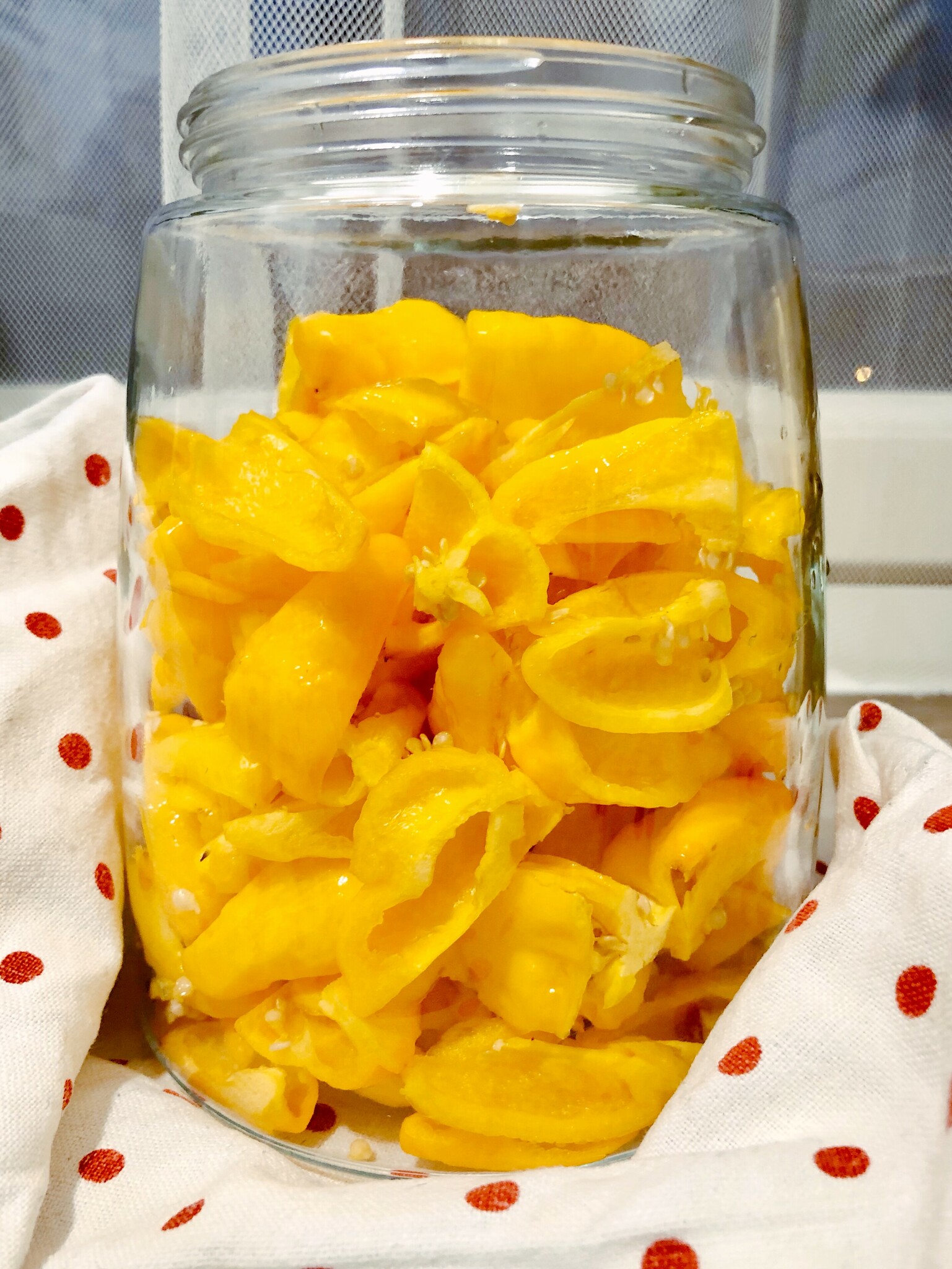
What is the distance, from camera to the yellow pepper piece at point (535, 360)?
1.07ft

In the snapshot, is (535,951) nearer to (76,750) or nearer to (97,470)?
(76,750)

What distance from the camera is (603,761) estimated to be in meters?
0.31

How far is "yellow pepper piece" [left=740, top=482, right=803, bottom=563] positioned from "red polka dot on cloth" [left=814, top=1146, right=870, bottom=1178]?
0.17 metres

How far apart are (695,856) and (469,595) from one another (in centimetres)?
11

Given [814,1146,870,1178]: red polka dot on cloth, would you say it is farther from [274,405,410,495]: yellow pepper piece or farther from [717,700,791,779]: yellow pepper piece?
[274,405,410,495]: yellow pepper piece

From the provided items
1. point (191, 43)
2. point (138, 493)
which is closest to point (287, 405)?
point (138, 493)

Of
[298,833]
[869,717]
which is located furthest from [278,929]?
[869,717]

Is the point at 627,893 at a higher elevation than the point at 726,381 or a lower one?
lower

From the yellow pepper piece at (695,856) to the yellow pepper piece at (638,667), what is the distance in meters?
0.04

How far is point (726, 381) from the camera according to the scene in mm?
373

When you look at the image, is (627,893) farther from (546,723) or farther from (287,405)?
(287,405)

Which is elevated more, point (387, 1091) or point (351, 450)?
point (351, 450)

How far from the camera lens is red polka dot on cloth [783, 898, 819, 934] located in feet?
1.11

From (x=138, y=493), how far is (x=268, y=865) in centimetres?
15
